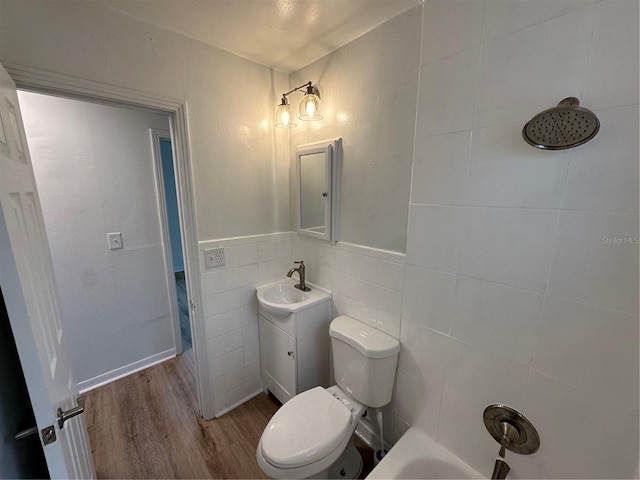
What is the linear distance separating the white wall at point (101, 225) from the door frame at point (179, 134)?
2.54ft

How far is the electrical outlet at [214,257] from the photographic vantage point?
153cm

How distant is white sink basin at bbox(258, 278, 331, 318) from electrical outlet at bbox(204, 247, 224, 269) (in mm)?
344

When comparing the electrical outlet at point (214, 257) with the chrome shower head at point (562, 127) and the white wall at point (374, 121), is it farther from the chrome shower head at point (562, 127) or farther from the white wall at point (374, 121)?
the chrome shower head at point (562, 127)

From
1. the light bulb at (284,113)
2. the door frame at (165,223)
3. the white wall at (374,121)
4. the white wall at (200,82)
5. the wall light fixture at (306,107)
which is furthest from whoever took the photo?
the door frame at (165,223)

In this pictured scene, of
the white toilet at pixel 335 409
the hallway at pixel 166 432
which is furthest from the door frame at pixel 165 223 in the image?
the white toilet at pixel 335 409

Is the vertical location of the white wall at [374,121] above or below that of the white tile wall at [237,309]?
above

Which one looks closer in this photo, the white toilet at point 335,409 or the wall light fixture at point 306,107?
the white toilet at point 335,409

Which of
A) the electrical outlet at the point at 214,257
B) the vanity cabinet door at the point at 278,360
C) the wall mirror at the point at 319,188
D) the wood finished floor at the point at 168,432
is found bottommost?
the wood finished floor at the point at 168,432

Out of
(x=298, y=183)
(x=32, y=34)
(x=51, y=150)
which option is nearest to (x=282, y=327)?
(x=298, y=183)

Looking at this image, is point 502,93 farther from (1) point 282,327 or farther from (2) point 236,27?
(1) point 282,327

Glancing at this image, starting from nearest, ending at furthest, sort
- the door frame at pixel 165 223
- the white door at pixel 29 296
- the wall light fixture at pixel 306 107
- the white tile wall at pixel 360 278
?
the white door at pixel 29 296 < the white tile wall at pixel 360 278 < the wall light fixture at pixel 306 107 < the door frame at pixel 165 223

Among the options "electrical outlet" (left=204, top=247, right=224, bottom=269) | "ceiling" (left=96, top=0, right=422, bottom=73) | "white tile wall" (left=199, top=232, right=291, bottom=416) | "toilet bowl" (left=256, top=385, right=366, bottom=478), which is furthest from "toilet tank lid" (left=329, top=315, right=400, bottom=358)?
"ceiling" (left=96, top=0, right=422, bottom=73)

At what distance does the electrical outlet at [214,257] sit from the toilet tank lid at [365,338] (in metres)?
0.79

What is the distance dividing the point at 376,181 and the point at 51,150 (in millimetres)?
2039
